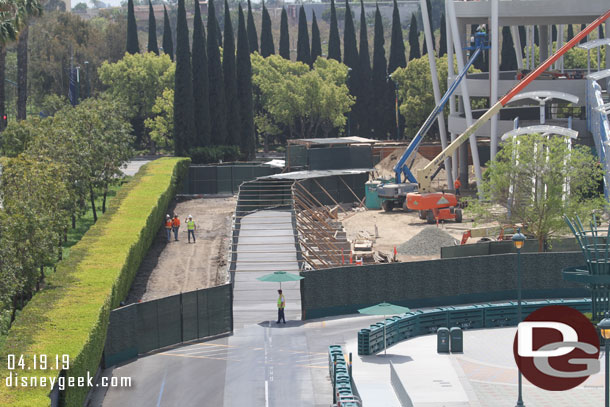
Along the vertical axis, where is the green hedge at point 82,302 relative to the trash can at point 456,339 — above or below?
above

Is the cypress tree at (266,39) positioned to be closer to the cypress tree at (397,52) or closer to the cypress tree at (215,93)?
the cypress tree at (397,52)

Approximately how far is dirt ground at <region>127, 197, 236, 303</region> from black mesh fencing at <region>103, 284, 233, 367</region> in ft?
21.2

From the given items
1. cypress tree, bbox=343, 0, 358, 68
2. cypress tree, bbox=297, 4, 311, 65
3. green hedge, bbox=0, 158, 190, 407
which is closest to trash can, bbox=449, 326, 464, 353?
green hedge, bbox=0, 158, 190, 407

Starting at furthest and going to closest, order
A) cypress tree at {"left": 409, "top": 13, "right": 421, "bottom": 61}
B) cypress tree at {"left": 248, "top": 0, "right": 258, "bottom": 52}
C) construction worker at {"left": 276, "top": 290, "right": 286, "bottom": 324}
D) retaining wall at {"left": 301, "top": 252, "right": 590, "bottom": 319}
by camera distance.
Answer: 1. cypress tree at {"left": 248, "top": 0, "right": 258, "bottom": 52}
2. cypress tree at {"left": 409, "top": 13, "right": 421, "bottom": 61}
3. retaining wall at {"left": 301, "top": 252, "right": 590, "bottom": 319}
4. construction worker at {"left": 276, "top": 290, "right": 286, "bottom": 324}

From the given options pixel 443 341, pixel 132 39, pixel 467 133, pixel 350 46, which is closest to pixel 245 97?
pixel 350 46

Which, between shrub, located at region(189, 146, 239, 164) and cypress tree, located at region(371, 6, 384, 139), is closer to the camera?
shrub, located at region(189, 146, 239, 164)

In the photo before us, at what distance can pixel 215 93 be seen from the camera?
92938 millimetres

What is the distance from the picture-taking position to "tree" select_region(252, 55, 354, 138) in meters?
110

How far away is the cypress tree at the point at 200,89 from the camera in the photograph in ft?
298

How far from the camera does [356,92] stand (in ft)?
393

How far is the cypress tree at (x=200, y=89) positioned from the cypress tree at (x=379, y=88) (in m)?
31.9

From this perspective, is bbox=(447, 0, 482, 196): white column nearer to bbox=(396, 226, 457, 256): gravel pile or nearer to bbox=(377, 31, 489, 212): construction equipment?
bbox=(377, 31, 489, 212): construction equipment

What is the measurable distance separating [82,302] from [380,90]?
88771 mm

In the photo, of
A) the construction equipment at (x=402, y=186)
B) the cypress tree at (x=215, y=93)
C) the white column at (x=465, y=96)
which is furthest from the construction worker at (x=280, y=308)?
the cypress tree at (x=215, y=93)
